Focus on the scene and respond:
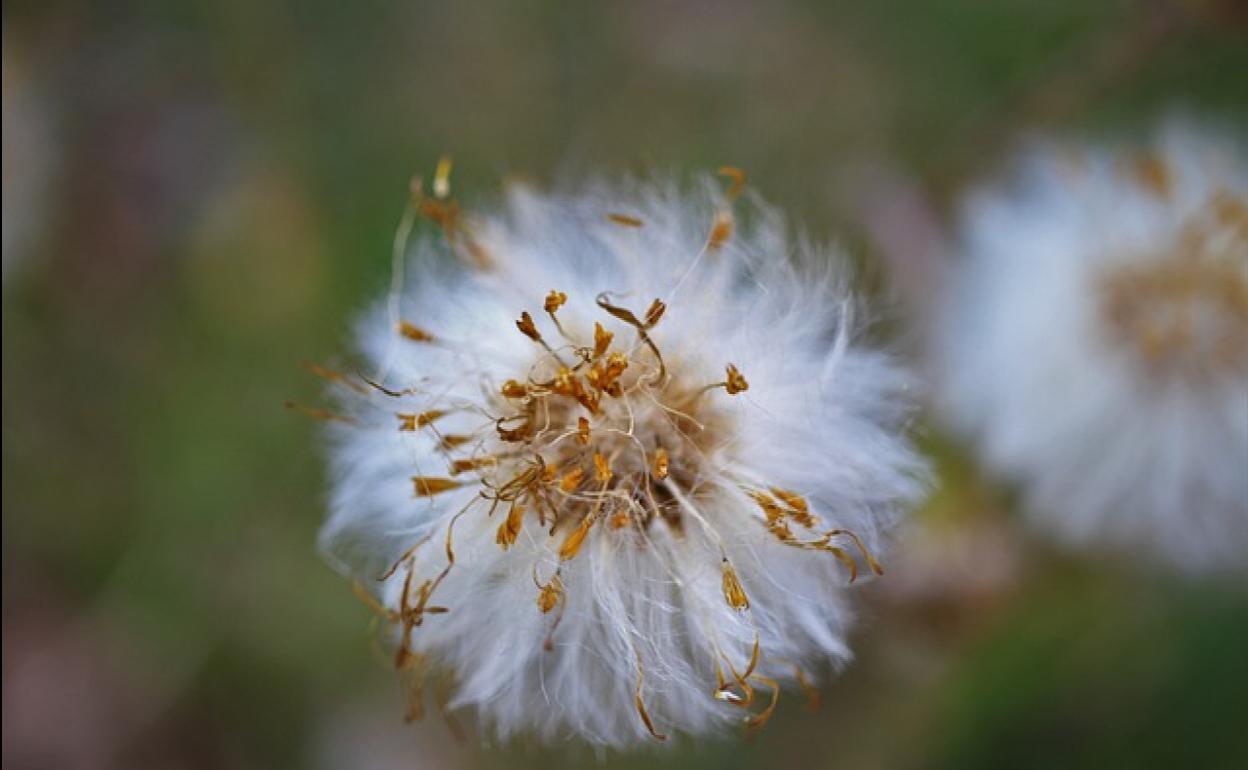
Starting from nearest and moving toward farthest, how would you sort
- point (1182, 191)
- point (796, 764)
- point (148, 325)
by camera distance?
point (1182, 191) → point (796, 764) → point (148, 325)

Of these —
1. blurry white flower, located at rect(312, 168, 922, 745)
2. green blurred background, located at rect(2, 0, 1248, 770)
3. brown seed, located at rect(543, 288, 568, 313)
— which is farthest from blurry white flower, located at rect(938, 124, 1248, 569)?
brown seed, located at rect(543, 288, 568, 313)

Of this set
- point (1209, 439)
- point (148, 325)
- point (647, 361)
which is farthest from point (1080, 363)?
point (148, 325)

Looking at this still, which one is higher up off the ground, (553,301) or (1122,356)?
(1122,356)

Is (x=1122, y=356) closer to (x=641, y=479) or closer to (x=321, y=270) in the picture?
(x=641, y=479)

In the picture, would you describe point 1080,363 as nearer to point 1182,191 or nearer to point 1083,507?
point 1083,507

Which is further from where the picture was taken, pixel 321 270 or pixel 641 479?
pixel 321 270

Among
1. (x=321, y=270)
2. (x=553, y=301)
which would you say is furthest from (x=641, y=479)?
(x=321, y=270)

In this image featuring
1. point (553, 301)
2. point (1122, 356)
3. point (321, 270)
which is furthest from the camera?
point (321, 270)
